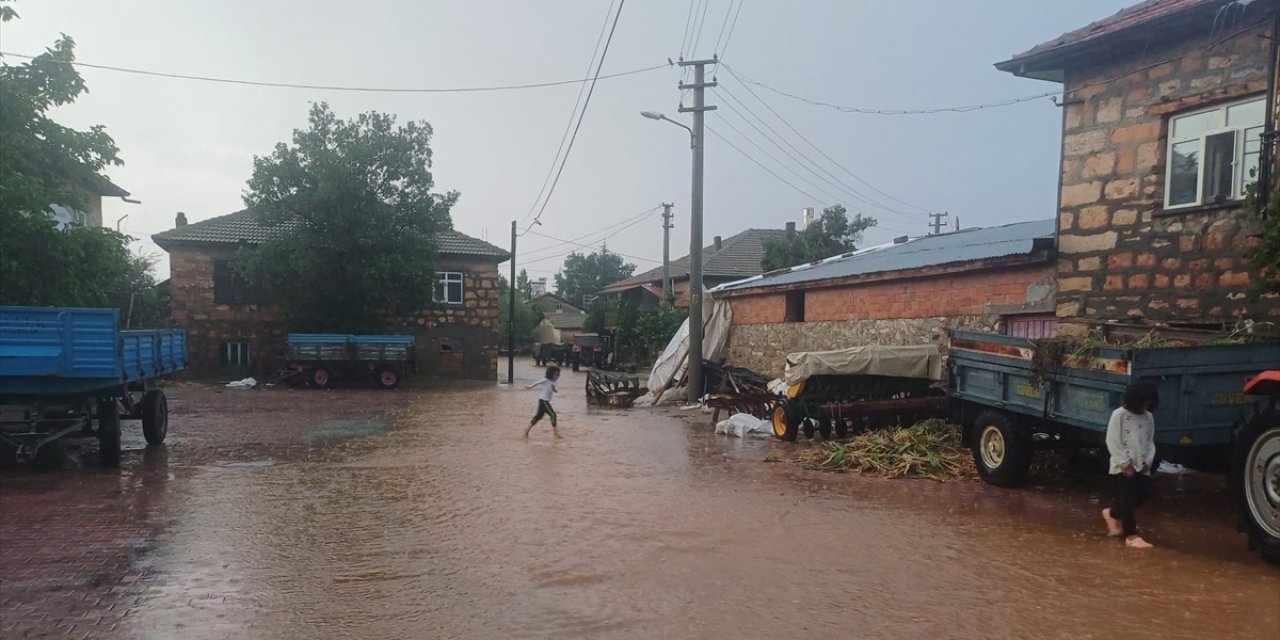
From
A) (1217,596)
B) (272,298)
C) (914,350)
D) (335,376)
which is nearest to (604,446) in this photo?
(914,350)

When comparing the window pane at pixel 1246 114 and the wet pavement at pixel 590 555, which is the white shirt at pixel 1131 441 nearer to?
the wet pavement at pixel 590 555

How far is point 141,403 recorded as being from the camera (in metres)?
12.1

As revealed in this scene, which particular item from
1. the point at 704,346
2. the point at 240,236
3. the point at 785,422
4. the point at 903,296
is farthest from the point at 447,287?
the point at 785,422

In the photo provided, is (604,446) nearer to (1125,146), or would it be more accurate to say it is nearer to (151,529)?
(151,529)

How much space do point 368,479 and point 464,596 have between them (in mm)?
4979

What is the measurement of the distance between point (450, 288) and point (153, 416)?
64.1 feet

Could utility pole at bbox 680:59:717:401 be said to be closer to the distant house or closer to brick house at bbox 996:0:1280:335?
brick house at bbox 996:0:1280:335

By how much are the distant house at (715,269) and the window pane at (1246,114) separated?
1097 inches

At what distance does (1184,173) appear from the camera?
32.3 feet

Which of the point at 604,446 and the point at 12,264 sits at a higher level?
the point at 12,264

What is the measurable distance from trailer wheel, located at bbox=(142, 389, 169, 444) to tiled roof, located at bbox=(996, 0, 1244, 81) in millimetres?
13347

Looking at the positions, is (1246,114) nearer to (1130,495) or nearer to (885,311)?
(1130,495)

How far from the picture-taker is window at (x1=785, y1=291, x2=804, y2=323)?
19.5 m

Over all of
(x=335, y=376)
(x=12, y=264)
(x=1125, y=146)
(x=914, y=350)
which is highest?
(x=1125, y=146)
